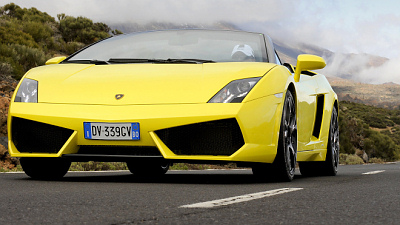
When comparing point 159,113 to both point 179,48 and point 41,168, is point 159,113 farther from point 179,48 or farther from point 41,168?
point 41,168

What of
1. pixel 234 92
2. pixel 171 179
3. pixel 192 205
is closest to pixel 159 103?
pixel 234 92

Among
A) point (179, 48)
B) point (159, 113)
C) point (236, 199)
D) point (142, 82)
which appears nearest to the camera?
point (236, 199)

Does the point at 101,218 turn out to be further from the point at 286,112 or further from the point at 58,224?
the point at 286,112

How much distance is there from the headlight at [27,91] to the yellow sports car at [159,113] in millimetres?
11

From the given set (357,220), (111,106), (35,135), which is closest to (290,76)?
(111,106)

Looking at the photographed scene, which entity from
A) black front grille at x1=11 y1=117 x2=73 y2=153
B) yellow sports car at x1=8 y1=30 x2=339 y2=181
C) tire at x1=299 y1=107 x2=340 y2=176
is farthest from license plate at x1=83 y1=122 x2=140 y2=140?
tire at x1=299 y1=107 x2=340 y2=176

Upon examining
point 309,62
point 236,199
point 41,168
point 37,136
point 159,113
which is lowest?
point 41,168

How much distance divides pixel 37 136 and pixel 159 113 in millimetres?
1119

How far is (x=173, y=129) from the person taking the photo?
5387 millimetres

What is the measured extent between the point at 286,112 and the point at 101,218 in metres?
3.13

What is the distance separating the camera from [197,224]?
10.1 feet

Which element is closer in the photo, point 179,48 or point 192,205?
point 192,205

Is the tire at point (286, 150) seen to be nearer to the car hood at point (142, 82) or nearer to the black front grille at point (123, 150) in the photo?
the car hood at point (142, 82)

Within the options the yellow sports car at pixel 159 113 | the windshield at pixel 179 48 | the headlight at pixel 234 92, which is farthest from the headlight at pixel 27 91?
the headlight at pixel 234 92
